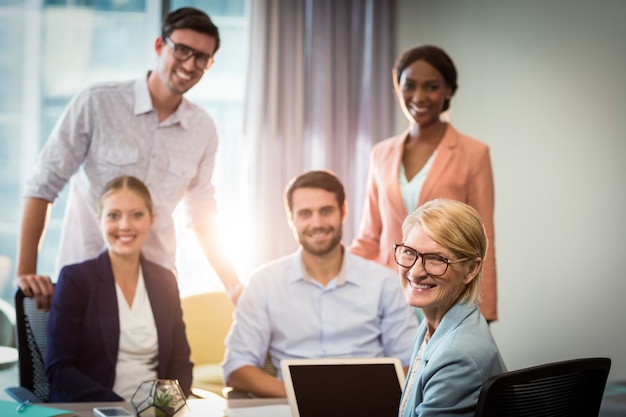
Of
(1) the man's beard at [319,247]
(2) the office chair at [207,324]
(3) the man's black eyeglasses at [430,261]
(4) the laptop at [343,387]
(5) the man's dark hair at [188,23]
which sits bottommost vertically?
(2) the office chair at [207,324]

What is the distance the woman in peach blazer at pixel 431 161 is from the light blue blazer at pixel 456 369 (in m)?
1.27

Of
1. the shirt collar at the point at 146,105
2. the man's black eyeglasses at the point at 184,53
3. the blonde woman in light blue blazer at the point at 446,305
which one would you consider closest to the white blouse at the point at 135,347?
the shirt collar at the point at 146,105

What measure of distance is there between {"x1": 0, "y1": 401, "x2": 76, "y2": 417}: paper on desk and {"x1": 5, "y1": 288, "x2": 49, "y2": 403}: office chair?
1.93 feet

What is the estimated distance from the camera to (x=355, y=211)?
15.6 feet

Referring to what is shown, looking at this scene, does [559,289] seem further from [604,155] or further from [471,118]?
[471,118]

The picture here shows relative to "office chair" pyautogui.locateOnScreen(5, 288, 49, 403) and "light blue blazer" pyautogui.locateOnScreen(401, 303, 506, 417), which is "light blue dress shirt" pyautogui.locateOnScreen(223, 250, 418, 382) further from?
"light blue blazer" pyautogui.locateOnScreen(401, 303, 506, 417)

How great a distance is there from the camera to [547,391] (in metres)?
1.31

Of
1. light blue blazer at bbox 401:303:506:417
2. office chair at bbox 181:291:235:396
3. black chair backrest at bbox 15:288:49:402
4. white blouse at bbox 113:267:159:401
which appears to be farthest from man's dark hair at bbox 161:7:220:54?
light blue blazer at bbox 401:303:506:417

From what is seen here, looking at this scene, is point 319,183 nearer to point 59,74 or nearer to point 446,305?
point 446,305

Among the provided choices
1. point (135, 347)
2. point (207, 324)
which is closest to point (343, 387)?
point (135, 347)

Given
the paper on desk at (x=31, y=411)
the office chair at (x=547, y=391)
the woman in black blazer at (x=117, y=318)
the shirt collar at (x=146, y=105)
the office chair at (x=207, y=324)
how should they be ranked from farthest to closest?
the office chair at (x=207, y=324)
the shirt collar at (x=146, y=105)
the woman in black blazer at (x=117, y=318)
the paper on desk at (x=31, y=411)
the office chair at (x=547, y=391)

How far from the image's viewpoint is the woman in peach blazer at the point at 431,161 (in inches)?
113

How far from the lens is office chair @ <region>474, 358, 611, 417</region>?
125 centimetres

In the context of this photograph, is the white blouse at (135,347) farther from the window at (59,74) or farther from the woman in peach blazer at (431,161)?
the window at (59,74)
